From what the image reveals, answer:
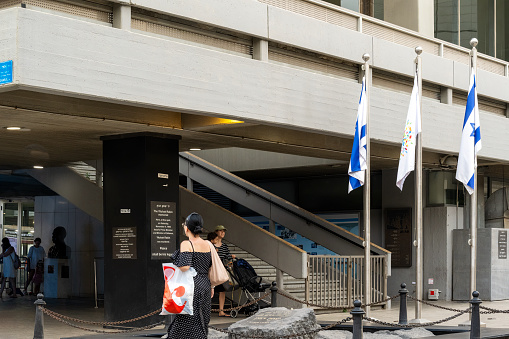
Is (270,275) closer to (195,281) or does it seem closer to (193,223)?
(195,281)

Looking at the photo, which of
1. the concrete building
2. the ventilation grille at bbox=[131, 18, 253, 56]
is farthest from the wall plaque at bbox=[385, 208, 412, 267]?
the ventilation grille at bbox=[131, 18, 253, 56]

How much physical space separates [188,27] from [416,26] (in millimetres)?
8254

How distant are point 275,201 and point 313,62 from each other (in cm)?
760

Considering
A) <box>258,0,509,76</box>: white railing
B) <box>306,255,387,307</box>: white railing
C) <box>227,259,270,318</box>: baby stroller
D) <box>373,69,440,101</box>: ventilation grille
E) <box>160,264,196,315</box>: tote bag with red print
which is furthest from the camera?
<box>306,255,387,307</box>: white railing

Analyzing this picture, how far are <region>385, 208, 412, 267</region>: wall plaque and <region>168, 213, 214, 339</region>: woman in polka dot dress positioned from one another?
548 inches

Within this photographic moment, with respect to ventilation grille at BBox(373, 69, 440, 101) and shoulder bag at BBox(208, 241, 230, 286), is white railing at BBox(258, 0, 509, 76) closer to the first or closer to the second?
ventilation grille at BBox(373, 69, 440, 101)

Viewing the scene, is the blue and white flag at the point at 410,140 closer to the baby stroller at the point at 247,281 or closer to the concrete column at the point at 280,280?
the baby stroller at the point at 247,281

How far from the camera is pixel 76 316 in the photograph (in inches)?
694

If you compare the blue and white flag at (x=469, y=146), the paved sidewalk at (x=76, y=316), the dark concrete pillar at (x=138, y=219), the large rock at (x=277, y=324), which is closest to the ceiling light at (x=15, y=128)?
the dark concrete pillar at (x=138, y=219)

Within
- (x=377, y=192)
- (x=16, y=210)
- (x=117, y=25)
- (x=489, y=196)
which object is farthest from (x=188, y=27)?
(x=16, y=210)

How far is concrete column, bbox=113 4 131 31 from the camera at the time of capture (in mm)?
12258

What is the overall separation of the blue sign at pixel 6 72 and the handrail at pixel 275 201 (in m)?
12.1

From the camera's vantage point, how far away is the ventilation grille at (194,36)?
12.8m

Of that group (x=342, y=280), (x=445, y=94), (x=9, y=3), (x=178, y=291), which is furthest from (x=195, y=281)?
(x=445, y=94)
